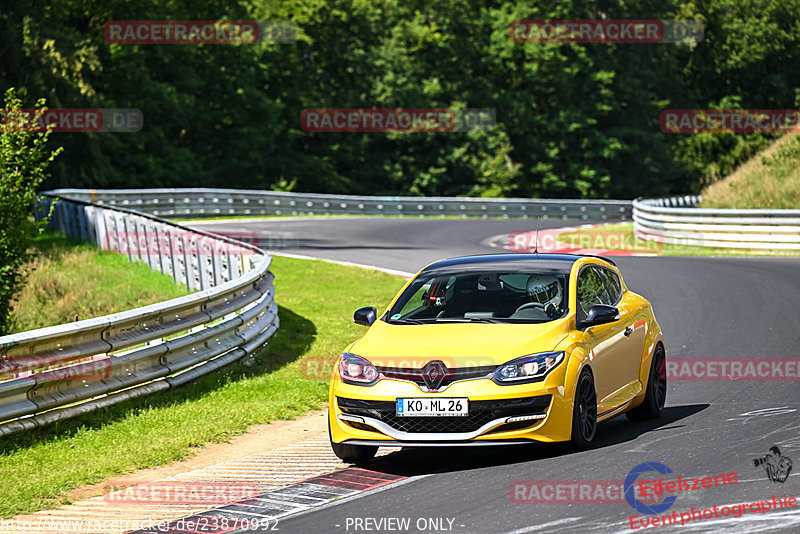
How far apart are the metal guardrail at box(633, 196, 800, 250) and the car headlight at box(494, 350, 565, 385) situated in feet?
67.7

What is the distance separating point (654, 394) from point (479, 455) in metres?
2.14

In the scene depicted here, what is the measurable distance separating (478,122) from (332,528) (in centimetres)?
5919

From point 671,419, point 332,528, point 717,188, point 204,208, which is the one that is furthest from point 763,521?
point 204,208

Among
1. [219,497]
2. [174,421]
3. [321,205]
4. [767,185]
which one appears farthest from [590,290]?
[321,205]

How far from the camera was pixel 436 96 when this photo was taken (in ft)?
218

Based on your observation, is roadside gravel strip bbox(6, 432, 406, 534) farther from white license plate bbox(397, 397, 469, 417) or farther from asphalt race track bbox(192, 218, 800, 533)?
white license plate bbox(397, 397, 469, 417)

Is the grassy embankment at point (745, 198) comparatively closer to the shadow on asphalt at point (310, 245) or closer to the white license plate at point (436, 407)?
the shadow on asphalt at point (310, 245)

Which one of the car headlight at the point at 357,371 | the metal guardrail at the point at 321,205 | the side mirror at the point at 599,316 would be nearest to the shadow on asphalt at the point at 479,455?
the car headlight at the point at 357,371

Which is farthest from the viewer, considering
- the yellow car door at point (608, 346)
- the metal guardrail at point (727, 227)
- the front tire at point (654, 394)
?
the metal guardrail at point (727, 227)

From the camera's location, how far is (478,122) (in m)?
65.0

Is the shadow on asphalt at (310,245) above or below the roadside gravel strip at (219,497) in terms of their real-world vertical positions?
below

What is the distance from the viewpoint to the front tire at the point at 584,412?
8.39 m

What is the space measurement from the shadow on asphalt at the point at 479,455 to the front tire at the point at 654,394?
26 centimetres

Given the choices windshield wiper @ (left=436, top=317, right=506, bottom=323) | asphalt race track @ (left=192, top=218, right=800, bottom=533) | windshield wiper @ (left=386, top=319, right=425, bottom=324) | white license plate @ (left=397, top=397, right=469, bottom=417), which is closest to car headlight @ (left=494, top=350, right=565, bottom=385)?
white license plate @ (left=397, top=397, right=469, bottom=417)
